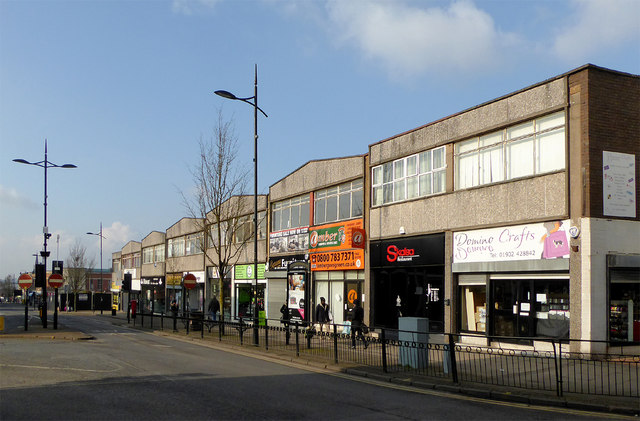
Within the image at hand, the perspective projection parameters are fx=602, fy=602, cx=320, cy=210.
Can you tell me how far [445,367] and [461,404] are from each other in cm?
309

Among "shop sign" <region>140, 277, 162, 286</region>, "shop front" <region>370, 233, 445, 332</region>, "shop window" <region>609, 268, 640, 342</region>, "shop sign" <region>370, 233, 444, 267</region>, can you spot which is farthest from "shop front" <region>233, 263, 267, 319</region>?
Answer: "shop window" <region>609, 268, 640, 342</region>

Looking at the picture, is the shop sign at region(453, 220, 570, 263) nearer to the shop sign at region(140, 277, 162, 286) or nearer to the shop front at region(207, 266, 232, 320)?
the shop front at region(207, 266, 232, 320)

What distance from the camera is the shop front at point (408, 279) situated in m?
22.5

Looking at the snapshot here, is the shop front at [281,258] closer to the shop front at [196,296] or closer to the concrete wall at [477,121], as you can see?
the concrete wall at [477,121]

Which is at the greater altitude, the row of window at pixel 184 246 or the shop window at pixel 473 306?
the row of window at pixel 184 246

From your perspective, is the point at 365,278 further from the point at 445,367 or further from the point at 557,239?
the point at 445,367

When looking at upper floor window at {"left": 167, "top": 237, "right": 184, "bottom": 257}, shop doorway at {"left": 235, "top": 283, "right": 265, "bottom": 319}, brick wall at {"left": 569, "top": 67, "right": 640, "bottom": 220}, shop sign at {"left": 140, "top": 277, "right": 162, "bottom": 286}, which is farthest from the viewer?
shop sign at {"left": 140, "top": 277, "right": 162, "bottom": 286}

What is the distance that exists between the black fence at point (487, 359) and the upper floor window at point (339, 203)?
9040mm

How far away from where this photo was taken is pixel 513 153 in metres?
19.5

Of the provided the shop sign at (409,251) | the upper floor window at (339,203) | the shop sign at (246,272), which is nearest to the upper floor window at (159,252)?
the shop sign at (246,272)

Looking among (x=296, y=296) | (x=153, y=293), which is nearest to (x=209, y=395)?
(x=296, y=296)

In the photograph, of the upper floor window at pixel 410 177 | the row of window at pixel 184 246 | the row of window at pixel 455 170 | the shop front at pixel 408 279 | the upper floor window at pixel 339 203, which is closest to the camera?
the row of window at pixel 455 170

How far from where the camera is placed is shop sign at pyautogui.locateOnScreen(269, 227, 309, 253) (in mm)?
31688

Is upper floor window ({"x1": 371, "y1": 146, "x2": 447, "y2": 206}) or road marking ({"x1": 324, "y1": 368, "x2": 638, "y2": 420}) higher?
upper floor window ({"x1": 371, "y1": 146, "x2": 447, "y2": 206})
